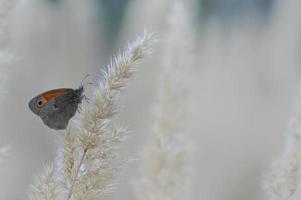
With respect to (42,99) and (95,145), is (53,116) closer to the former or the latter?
(42,99)

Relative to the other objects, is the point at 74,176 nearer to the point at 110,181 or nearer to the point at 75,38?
the point at 110,181

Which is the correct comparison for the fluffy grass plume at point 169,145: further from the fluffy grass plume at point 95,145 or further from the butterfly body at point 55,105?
the fluffy grass plume at point 95,145

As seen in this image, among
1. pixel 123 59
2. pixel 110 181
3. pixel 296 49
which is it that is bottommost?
pixel 296 49

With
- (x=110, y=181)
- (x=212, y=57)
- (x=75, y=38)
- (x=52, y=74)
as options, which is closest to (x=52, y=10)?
(x=75, y=38)

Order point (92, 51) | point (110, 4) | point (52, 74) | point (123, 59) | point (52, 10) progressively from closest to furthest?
point (123, 59) < point (52, 74) < point (92, 51) < point (52, 10) < point (110, 4)

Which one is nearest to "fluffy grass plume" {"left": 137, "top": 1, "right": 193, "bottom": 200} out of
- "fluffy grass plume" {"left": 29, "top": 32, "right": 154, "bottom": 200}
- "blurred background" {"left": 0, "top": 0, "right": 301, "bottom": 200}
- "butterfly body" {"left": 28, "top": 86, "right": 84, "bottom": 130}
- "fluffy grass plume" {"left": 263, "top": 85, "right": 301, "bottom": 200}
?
"fluffy grass plume" {"left": 263, "top": 85, "right": 301, "bottom": 200}

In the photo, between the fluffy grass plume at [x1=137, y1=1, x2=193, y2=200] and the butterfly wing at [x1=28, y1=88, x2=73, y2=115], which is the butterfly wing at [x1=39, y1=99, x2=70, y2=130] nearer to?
the butterfly wing at [x1=28, y1=88, x2=73, y2=115]

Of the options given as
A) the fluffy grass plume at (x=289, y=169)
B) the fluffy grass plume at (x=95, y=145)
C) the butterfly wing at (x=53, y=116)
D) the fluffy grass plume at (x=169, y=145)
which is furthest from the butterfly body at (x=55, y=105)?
the fluffy grass plume at (x=169, y=145)
